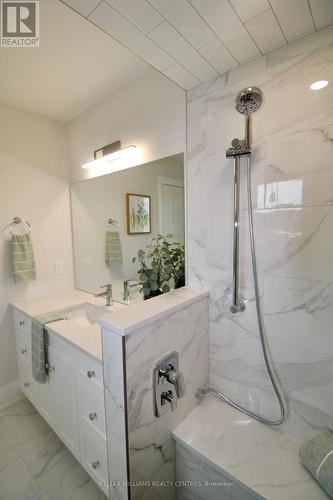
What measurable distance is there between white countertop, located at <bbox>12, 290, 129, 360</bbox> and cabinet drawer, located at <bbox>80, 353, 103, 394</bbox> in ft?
0.17

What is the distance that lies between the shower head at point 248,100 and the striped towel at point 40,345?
176cm

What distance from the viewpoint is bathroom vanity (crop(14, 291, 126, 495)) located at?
1175mm

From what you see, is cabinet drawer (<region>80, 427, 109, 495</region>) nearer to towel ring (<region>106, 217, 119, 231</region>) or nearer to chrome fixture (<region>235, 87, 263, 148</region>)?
towel ring (<region>106, 217, 119, 231</region>)

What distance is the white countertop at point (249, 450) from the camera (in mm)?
943

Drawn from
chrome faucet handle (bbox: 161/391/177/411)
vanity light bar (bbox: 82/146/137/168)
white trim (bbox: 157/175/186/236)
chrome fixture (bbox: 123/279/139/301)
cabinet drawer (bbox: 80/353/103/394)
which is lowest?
chrome faucet handle (bbox: 161/391/177/411)

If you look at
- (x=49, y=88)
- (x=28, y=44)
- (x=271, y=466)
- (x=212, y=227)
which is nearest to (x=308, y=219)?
(x=212, y=227)

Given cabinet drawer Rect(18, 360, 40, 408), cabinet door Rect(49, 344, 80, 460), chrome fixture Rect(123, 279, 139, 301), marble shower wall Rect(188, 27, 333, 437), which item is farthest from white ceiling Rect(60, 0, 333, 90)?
cabinet drawer Rect(18, 360, 40, 408)

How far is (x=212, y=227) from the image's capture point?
1.34 m

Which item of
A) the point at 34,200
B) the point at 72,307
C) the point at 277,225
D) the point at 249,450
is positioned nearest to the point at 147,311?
the point at 277,225

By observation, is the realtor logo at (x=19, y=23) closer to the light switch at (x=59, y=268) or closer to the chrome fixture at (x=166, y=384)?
the light switch at (x=59, y=268)

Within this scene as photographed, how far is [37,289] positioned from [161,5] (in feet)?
7.20

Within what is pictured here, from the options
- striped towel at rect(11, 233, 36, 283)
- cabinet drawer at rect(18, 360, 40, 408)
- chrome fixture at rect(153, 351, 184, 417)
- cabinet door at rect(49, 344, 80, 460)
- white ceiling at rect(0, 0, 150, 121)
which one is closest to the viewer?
chrome fixture at rect(153, 351, 184, 417)

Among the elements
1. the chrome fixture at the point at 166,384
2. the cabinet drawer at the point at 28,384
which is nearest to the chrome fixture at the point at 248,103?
the chrome fixture at the point at 166,384

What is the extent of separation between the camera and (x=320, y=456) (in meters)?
0.94
